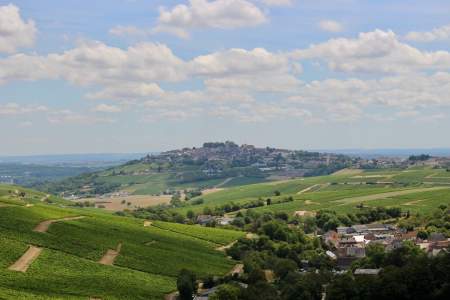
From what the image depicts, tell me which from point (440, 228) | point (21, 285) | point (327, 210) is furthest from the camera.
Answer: point (327, 210)

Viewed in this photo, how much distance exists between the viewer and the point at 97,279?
9844cm

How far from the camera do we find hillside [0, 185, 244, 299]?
302ft

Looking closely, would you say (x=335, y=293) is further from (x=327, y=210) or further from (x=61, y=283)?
(x=327, y=210)

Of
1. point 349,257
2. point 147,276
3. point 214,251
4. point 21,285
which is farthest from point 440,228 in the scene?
point 21,285

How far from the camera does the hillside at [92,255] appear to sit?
91938 millimetres

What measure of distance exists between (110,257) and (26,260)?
15.9 meters

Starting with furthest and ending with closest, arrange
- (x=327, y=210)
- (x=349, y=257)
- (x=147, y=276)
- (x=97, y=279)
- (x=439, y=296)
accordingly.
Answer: (x=327, y=210), (x=349, y=257), (x=147, y=276), (x=97, y=279), (x=439, y=296)

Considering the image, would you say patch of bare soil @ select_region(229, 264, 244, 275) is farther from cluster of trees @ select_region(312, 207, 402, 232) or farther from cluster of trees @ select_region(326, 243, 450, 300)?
cluster of trees @ select_region(312, 207, 402, 232)

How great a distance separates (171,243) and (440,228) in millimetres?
58819

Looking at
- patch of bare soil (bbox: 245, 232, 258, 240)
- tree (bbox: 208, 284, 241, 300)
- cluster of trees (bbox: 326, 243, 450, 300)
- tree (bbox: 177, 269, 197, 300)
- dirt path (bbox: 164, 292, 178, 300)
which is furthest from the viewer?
patch of bare soil (bbox: 245, 232, 258, 240)

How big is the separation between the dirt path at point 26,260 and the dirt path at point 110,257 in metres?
10.2

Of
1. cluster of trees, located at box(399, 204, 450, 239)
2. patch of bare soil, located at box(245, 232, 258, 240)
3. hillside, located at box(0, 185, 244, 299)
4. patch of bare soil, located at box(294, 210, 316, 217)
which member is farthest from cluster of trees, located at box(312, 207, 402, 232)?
hillside, located at box(0, 185, 244, 299)

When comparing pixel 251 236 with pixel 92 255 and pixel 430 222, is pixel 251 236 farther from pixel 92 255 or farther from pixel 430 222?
pixel 92 255

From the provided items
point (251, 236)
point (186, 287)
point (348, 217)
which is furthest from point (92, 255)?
point (348, 217)
